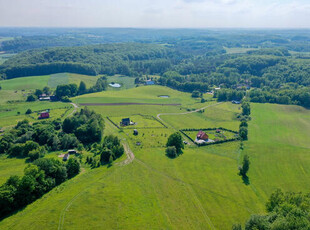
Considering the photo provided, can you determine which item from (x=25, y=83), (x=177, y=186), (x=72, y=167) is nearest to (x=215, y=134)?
(x=177, y=186)

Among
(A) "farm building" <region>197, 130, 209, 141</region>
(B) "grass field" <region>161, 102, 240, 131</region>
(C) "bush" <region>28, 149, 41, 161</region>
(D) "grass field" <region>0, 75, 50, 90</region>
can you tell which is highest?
(C) "bush" <region>28, 149, 41, 161</region>

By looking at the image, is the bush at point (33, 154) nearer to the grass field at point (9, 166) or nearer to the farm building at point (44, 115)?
the grass field at point (9, 166)

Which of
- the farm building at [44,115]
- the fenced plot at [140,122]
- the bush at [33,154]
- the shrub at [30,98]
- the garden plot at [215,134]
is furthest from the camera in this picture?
the shrub at [30,98]

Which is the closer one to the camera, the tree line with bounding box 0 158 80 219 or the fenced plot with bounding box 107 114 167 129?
the tree line with bounding box 0 158 80 219

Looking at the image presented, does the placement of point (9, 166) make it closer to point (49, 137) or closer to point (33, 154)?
point (33, 154)

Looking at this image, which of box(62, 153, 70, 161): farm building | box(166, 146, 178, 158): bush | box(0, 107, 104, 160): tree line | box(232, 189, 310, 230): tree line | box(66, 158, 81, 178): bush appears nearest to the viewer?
box(232, 189, 310, 230): tree line

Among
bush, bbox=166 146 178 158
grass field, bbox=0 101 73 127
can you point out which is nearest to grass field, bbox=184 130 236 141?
bush, bbox=166 146 178 158

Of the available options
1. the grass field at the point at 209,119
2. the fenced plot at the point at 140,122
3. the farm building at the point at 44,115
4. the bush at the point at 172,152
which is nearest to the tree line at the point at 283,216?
the bush at the point at 172,152

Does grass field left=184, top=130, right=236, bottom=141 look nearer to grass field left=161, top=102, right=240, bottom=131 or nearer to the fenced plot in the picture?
grass field left=161, top=102, right=240, bottom=131

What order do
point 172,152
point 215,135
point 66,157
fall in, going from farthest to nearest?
1. point 215,135
2. point 172,152
3. point 66,157
